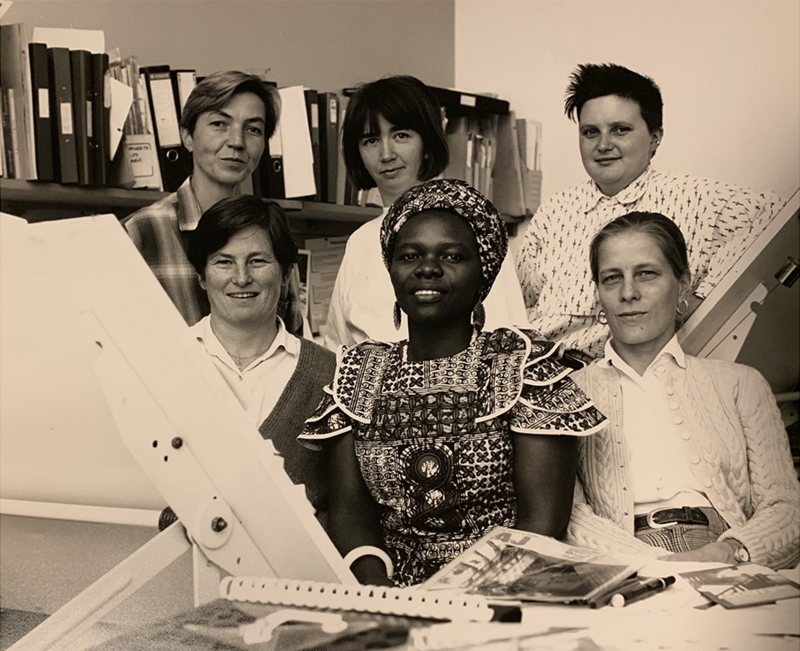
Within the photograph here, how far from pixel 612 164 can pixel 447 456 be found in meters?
0.65

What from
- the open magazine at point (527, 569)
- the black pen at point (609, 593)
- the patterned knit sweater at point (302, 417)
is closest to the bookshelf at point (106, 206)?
the patterned knit sweater at point (302, 417)

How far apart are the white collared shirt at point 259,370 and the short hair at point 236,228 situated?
0.13 m

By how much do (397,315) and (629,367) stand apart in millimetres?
455

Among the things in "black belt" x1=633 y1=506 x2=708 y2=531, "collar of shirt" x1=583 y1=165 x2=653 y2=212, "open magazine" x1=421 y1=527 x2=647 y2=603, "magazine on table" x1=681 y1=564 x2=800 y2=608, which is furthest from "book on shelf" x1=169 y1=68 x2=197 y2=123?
"magazine on table" x1=681 y1=564 x2=800 y2=608

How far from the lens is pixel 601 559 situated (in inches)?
66.9

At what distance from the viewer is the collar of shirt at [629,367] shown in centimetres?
175

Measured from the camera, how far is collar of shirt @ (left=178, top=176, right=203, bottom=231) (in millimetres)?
1945

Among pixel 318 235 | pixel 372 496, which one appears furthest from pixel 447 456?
pixel 318 235

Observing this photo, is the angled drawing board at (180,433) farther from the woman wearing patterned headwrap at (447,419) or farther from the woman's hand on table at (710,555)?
the woman's hand on table at (710,555)

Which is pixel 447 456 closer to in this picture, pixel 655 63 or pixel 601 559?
pixel 601 559

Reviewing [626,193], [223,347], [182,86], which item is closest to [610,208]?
[626,193]

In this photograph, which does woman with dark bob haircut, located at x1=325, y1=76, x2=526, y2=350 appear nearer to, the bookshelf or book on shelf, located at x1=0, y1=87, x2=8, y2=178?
the bookshelf

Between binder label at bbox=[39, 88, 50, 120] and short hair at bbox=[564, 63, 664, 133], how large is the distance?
3.68 ft

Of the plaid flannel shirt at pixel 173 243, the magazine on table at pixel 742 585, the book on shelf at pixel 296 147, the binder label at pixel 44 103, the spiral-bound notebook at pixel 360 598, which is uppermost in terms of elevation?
the binder label at pixel 44 103
